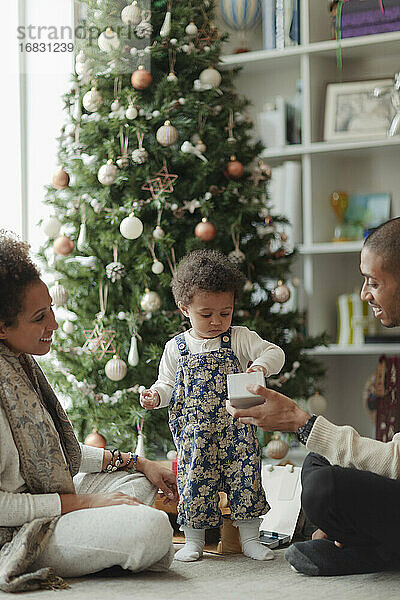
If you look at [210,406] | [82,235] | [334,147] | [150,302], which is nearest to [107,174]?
[82,235]

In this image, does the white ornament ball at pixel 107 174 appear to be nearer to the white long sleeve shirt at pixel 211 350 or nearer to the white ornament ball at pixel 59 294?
the white ornament ball at pixel 59 294

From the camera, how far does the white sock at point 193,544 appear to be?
2203 millimetres

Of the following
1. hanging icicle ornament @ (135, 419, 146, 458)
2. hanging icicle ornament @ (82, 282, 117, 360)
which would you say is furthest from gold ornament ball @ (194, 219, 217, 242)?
hanging icicle ornament @ (135, 419, 146, 458)

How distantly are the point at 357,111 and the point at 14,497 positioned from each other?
2.54 meters

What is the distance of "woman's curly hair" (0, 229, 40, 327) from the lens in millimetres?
1994

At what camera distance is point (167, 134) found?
2934 millimetres

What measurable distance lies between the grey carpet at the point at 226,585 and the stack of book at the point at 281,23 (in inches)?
100

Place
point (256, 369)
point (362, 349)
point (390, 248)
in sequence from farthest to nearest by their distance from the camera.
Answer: point (362, 349), point (256, 369), point (390, 248)

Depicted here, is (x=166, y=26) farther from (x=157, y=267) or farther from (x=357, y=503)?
(x=357, y=503)

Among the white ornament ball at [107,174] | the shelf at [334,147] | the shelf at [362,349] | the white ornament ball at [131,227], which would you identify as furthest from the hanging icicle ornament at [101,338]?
the shelf at [334,147]

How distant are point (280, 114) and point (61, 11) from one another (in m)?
1.13

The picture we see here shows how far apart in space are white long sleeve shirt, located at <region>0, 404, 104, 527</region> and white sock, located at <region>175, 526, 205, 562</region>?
1.42 ft

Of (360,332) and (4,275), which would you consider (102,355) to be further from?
(360,332)

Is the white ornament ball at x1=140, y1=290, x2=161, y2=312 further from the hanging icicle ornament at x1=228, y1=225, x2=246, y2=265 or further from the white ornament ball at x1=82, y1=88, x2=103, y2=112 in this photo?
the white ornament ball at x1=82, y1=88, x2=103, y2=112
